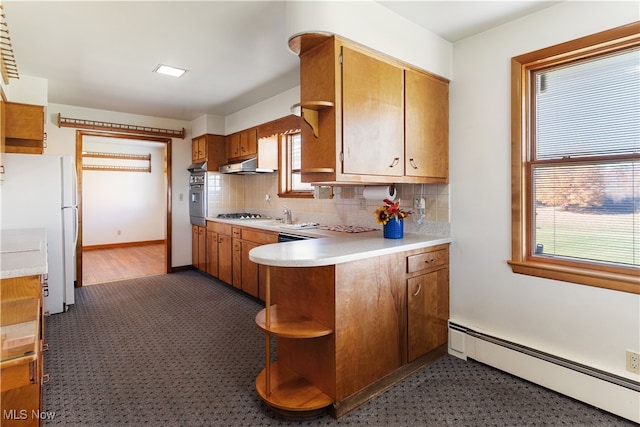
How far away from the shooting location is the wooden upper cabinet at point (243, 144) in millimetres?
4620

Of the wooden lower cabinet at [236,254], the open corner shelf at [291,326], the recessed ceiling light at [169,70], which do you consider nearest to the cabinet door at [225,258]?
the wooden lower cabinet at [236,254]

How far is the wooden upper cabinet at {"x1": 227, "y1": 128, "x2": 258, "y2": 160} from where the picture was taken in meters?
4.62

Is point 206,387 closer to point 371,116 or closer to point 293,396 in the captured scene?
point 293,396

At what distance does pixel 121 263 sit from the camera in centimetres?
628

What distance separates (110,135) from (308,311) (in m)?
4.54

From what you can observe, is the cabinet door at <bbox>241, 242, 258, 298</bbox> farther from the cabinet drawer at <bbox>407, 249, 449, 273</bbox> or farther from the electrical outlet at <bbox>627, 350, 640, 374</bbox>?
the electrical outlet at <bbox>627, 350, 640, 374</bbox>

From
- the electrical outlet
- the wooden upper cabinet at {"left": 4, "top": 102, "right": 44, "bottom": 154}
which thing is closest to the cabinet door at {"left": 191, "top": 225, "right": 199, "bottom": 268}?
the wooden upper cabinet at {"left": 4, "top": 102, "right": 44, "bottom": 154}

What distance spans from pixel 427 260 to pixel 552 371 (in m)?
1.03

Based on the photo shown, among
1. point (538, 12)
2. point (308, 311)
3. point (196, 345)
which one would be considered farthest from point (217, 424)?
point (538, 12)

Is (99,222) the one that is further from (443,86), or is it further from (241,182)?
(443,86)

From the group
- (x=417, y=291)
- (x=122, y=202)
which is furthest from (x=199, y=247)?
(x=417, y=291)

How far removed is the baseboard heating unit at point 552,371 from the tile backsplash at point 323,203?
0.86m

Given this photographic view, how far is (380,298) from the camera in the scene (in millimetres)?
2170

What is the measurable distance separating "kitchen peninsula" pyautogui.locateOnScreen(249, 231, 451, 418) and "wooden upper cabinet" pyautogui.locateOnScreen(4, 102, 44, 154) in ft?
9.36
